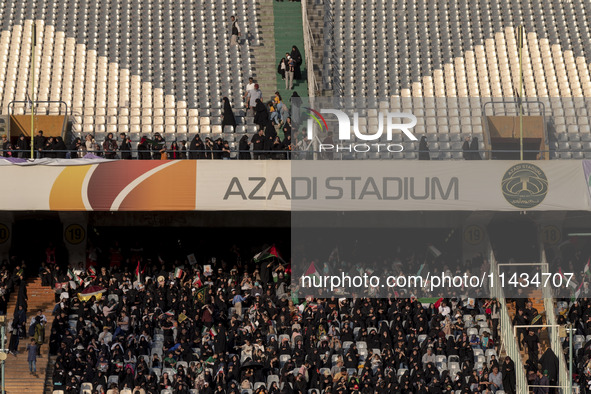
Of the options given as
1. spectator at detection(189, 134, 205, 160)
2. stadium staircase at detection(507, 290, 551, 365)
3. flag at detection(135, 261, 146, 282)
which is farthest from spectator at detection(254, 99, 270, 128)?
stadium staircase at detection(507, 290, 551, 365)

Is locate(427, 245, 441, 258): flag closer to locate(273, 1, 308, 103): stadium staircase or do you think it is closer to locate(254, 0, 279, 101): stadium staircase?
locate(254, 0, 279, 101): stadium staircase

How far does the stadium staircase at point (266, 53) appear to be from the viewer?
40844 millimetres

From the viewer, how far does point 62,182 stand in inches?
1293

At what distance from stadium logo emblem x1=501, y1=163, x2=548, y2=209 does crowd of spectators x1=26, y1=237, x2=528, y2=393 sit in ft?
8.83

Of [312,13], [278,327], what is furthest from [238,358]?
[312,13]

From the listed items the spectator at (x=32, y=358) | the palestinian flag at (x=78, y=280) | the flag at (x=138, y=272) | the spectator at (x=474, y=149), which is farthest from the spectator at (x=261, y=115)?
the spectator at (x=32, y=358)

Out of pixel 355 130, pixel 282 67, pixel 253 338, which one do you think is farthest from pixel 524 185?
pixel 282 67

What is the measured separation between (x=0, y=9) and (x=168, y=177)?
44.2 feet

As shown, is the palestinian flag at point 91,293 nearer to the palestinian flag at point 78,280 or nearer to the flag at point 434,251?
the palestinian flag at point 78,280

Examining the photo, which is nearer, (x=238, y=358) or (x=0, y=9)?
(x=238, y=358)

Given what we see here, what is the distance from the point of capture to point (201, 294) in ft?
108

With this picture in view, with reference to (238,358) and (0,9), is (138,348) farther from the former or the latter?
(0,9)

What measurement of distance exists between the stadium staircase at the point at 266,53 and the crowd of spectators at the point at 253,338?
26.7 ft

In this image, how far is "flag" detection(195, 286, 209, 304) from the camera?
3266cm
